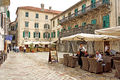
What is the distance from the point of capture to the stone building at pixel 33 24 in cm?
3325

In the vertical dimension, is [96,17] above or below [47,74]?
above

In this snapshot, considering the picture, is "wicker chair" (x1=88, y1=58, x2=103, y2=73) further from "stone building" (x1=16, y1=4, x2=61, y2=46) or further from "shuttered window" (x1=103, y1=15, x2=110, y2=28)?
"stone building" (x1=16, y1=4, x2=61, y2=46)

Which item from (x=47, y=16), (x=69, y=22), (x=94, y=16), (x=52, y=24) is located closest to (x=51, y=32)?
(x=52, y=24)

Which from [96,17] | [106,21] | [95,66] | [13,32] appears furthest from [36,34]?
[95,66]

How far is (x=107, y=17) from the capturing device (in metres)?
16.9

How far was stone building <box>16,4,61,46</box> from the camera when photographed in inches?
1309

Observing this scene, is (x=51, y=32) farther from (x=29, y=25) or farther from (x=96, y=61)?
(x=96, y=61)

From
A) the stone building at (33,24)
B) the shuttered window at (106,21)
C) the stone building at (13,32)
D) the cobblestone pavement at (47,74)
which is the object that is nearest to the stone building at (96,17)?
the shuttered window at (106,21)

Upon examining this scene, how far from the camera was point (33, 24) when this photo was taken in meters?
34.8

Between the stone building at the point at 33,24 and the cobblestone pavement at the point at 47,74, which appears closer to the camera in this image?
the cobblestone pavement at the point at 47,74

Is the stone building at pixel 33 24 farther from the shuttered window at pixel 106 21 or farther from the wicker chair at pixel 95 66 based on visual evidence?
the wicker chair at pixel 95 66

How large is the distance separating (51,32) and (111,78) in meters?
31.1

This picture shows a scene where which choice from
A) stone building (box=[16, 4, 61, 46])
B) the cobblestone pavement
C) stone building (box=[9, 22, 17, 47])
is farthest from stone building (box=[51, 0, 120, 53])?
stone building (box=[9, 22, 17, 47])

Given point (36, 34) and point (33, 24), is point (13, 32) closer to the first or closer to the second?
point (33, 24)
